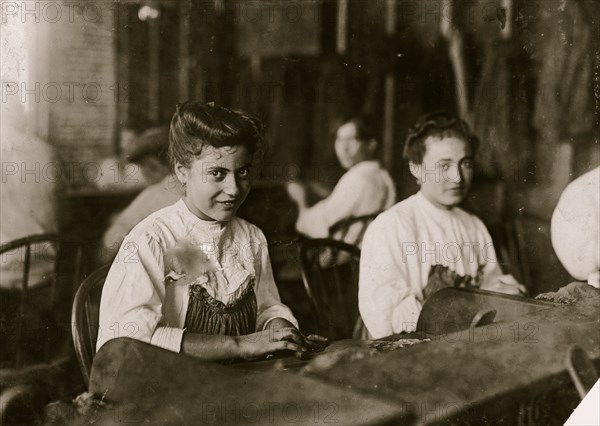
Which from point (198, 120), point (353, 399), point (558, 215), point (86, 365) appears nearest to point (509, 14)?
point (558, 215)

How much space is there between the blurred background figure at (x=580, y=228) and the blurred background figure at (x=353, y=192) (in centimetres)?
59

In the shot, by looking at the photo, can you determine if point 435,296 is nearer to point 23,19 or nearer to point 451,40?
point 451,40

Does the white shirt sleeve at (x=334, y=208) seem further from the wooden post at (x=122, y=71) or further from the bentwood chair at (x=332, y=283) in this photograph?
the wooden post at (x=122, y=71)

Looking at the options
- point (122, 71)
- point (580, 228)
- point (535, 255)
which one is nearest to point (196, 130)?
point (122, 71)

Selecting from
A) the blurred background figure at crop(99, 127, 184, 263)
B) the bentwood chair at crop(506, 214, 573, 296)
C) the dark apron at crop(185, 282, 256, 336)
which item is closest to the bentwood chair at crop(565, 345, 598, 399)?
the bentwood chair at crop(506, 214, 573, 296)

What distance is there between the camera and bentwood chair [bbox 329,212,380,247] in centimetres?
214

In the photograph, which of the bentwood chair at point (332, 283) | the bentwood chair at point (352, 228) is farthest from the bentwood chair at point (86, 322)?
the bentwood chair at point (352, 228)

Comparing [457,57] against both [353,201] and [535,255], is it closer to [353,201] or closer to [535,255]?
[353,201]

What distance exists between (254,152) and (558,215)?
1023 millimetres

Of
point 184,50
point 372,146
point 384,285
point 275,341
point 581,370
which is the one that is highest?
point 184,50

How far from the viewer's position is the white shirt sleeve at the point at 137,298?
1836 millimetres

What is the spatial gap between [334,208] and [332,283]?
216 mm

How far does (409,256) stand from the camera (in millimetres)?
2211

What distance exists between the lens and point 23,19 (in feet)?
6.03
